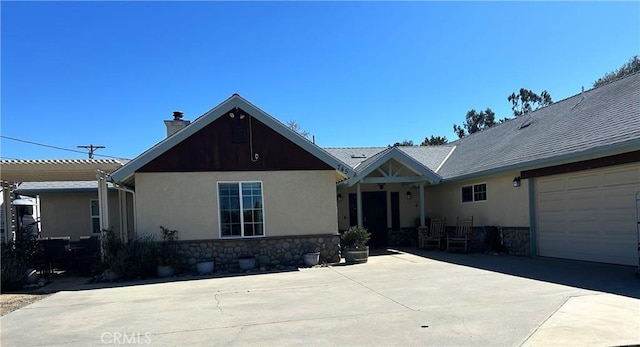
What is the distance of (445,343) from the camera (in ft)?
17.7

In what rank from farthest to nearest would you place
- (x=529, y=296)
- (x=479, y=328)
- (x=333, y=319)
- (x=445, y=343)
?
(x=529, y=296) < (x=333, y=319) < (x=479, y=328) < (x=445, y=343)

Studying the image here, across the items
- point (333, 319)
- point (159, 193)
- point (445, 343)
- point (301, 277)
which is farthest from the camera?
point (159, 193)

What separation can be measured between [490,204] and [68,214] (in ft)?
52.5

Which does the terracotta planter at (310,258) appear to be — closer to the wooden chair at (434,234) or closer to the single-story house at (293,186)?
the single-story house at (293,186)

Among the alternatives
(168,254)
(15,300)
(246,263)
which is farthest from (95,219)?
(15,300)

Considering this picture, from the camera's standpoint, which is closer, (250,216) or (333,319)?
(333,319)

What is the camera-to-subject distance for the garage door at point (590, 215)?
10.6 m

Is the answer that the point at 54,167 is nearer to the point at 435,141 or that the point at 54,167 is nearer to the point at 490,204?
the point at 490,204

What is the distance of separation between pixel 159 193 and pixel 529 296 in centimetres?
957

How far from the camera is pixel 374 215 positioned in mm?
19531

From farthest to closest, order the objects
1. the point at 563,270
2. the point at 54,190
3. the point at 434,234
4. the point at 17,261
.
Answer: the point at 434,234
the point at 54,190
the point at 17,261
the point at 563,270

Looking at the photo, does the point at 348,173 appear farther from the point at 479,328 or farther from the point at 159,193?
the point at 479,328

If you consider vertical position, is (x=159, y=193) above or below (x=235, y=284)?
above

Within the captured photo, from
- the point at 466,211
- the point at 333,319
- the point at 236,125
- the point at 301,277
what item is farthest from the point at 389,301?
the point at 466,211
